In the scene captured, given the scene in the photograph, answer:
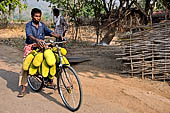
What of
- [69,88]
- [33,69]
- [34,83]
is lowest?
[34,83]

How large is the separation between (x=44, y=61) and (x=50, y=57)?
0.61 ft

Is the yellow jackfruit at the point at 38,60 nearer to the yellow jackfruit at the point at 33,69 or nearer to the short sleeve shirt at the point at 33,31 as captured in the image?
the yellow jackfruit at the point at 33,69

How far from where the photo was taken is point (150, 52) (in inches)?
204

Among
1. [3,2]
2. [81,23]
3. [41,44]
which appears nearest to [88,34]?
[81,23]

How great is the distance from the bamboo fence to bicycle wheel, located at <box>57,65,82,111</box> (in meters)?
2.07

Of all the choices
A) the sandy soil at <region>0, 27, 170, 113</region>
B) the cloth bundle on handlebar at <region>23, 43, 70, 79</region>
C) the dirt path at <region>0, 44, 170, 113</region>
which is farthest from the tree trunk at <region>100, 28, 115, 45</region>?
the cloth bundle on handlebar at <region>23, 43, 70, 79</region>

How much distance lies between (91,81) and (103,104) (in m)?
1.37

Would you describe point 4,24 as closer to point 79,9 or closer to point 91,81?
point 79,9

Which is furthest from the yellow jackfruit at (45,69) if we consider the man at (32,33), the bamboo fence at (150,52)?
the bamboo fence at (150,52)

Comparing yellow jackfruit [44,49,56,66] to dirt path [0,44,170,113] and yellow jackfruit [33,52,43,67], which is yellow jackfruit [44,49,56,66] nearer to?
yellow jackfruit [33,52,43,67]

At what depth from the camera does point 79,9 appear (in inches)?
480

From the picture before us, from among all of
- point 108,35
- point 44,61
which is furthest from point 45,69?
point 108,35

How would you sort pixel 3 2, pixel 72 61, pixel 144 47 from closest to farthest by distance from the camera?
1. pixel 144 47
2. pixel 72 61
3. pixel 3 2

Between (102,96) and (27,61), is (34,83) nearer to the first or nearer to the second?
(27,61)
